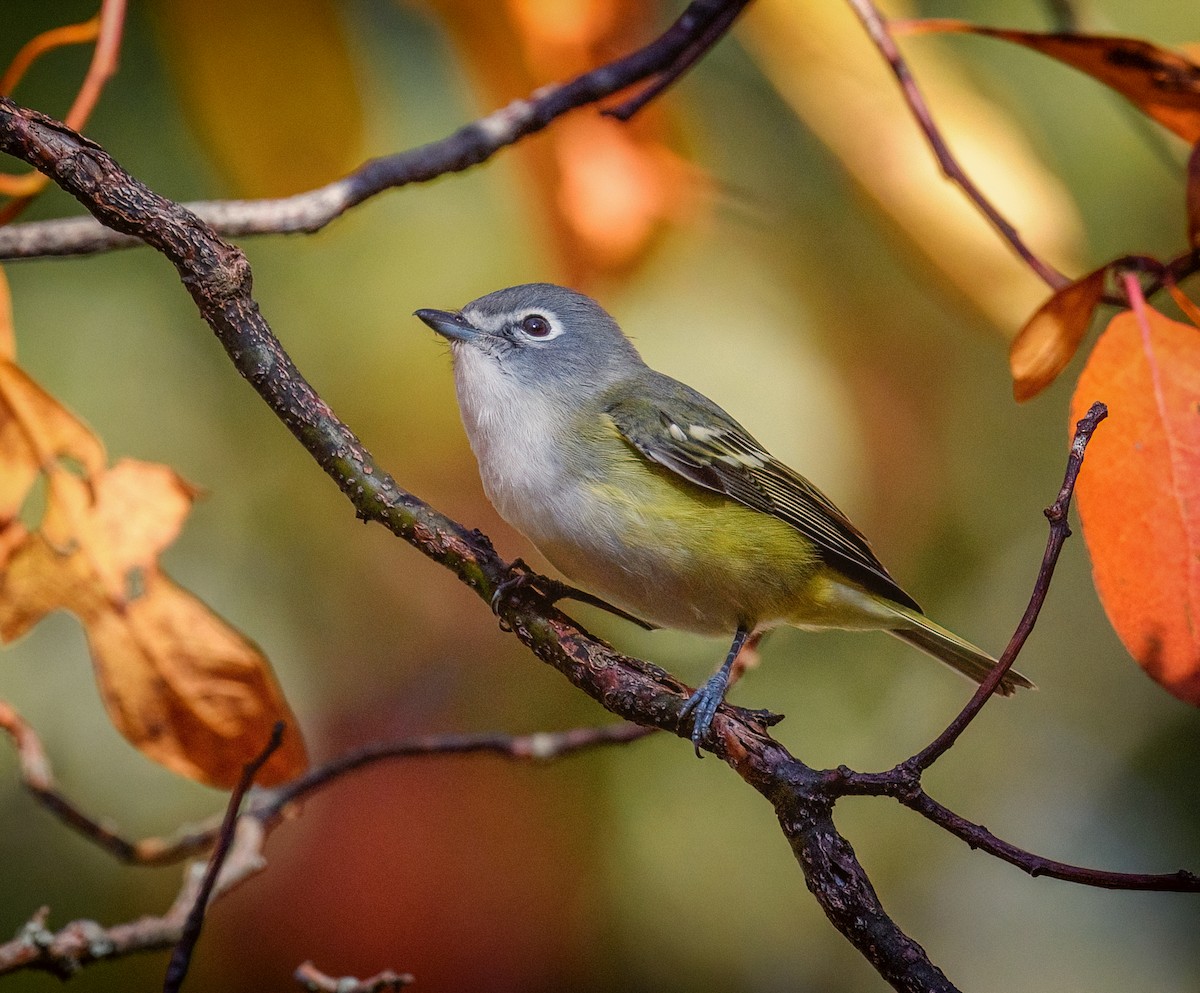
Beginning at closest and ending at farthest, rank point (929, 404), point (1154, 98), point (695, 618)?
1. point (1154, 98)
2. point (695, 618)
3. point (929, 404)

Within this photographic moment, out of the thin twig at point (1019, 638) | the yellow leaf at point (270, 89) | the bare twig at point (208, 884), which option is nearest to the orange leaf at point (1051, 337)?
the thin twig at point (1019, 638)

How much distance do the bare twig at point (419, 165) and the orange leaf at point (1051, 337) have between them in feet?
1.28

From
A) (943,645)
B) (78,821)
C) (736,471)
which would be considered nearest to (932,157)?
(736,471)

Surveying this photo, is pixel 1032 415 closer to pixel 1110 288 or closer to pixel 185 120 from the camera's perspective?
pixel 1110 288

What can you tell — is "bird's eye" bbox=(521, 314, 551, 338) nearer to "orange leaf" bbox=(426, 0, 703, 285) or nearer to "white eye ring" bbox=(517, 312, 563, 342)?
"white eye ring" bbox=(517, 312, 563, 342)

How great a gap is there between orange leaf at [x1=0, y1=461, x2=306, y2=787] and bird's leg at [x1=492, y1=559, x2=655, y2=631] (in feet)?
0.69

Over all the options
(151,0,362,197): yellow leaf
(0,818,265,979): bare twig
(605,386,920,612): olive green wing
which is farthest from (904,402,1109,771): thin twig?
(151,0,362,197): yellow leaf

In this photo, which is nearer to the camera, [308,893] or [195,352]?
[308,893]

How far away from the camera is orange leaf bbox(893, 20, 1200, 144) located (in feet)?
3.00

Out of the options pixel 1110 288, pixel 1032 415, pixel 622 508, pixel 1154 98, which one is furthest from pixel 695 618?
pixel 1032 415

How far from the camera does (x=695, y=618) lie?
3.51ft

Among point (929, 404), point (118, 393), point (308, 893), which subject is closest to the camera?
point (308, 893)

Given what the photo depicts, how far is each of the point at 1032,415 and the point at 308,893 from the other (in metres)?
1.21

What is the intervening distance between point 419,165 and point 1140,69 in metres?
0.62
